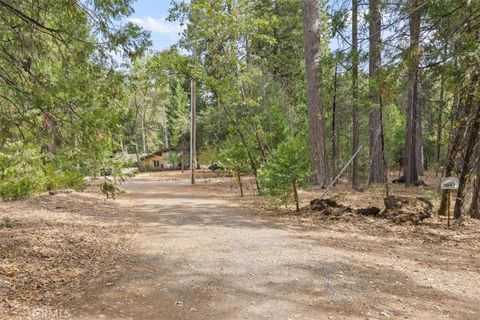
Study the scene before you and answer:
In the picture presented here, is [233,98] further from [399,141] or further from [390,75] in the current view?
[399,141]

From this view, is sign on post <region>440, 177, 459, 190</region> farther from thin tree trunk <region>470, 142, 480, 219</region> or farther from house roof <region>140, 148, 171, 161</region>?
house roof <region>140, 148, 171, 161</region>

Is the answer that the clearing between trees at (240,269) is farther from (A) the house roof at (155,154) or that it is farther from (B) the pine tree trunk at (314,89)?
(A) the house roof at (155,154)

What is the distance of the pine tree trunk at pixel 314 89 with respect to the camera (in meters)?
13.4

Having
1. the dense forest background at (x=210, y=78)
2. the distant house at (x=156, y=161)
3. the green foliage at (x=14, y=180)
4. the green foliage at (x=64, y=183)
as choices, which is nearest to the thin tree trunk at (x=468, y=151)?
the dense forest background at (x=210, y=78)

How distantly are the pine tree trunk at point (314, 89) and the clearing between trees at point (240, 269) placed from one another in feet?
15.5

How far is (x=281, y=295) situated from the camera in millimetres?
4391

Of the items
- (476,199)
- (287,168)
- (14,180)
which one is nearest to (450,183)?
(476,199)

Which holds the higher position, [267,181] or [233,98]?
[233,98]

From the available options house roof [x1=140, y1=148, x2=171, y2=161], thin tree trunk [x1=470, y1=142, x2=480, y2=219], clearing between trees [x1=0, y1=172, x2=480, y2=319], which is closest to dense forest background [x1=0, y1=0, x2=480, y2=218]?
thin tree trunk [x1=470, y1=142, x2=480, y2=219]

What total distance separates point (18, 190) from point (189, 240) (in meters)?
7.84

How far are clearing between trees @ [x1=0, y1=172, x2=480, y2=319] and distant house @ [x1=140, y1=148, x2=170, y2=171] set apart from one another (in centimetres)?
4122

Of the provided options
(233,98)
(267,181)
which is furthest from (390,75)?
(233,98)

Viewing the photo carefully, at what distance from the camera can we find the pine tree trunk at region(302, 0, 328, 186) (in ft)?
43.9

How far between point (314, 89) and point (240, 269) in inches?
380
